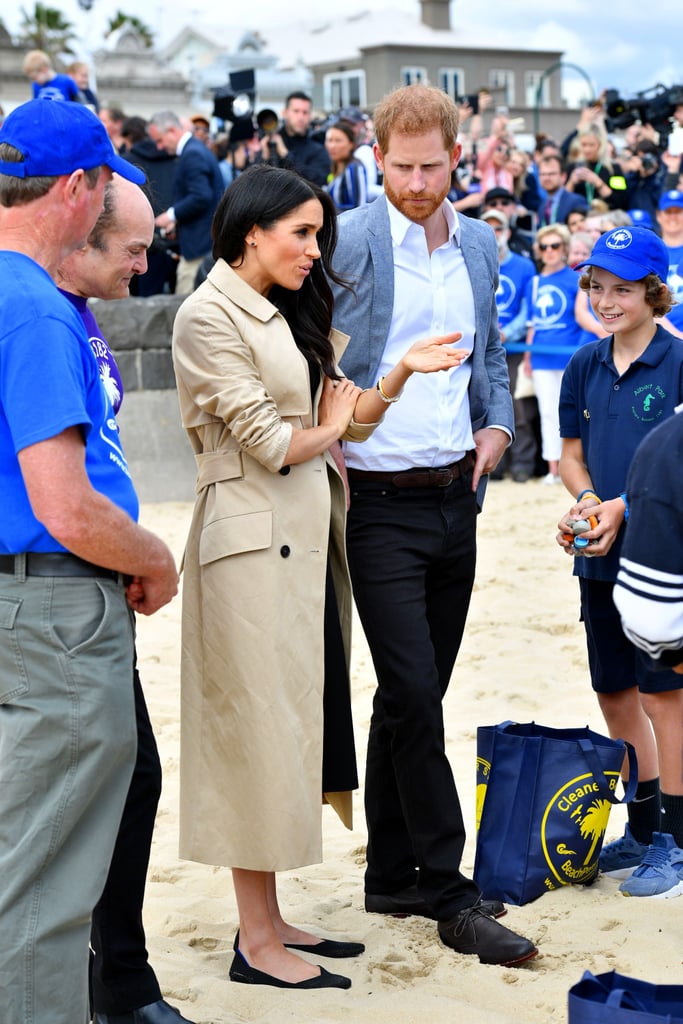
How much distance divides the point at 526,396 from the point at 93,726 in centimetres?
897

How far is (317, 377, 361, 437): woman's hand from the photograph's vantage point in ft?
10.7

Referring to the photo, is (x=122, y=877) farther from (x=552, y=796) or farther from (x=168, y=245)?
(x=168, y=245)

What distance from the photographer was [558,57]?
53.2 m

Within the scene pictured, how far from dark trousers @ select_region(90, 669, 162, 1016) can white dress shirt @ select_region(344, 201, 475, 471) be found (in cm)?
99

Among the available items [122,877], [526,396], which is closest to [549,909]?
[122,877]

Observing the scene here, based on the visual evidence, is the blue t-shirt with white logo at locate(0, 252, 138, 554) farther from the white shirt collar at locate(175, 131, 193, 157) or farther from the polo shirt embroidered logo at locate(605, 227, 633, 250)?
the white shirt collar at locate(175, 131, 193, 157)

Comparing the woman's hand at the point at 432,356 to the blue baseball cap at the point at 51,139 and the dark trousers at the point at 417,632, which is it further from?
the blue baseball cap at the point at 51,139

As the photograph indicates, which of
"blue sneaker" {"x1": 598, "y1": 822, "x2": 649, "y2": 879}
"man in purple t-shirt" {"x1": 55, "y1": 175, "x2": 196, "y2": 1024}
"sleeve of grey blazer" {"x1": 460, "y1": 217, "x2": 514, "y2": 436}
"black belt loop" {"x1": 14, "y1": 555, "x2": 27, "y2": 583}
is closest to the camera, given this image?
"black belt loop" {"x1": 14, "y1": 555, "x2": 27, "y2": 583}

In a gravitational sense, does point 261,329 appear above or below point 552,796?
above

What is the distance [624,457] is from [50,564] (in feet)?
6.37

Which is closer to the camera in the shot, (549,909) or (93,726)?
(93,726)

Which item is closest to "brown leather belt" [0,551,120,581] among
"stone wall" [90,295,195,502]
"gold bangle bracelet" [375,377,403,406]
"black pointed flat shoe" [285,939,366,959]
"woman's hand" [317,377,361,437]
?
"woman's hand" [317,377,361,437]

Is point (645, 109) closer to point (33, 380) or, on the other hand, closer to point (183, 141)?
point (183, 141)

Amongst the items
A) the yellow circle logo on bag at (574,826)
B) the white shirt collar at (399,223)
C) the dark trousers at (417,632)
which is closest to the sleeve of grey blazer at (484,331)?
the white shirt collar at (399,223)
